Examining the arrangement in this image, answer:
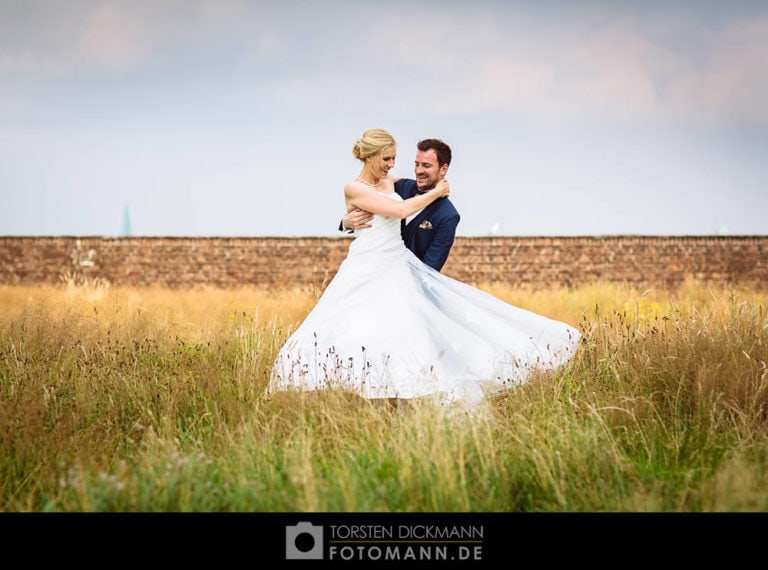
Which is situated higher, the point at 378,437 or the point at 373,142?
the point at 373,142

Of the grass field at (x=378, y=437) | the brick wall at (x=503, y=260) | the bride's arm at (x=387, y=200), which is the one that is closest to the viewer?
the grass field at (x=378, y=437)

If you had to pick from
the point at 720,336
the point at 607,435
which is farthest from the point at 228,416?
the point at 720,336

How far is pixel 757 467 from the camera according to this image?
3.10m

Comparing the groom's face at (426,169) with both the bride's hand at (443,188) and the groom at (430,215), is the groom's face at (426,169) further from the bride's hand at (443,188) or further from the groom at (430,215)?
the bride's hand at (443,188)

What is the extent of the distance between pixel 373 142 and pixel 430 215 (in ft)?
2.65

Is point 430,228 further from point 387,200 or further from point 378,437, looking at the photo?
point 378,437

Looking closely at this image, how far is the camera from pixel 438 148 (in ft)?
15.8

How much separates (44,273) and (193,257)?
14.5 ft

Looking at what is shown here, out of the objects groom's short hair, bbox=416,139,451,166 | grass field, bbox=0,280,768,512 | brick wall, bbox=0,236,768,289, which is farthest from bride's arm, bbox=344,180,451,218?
brick wall, bbox=0,236,768,289

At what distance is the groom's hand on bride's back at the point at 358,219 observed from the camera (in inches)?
179

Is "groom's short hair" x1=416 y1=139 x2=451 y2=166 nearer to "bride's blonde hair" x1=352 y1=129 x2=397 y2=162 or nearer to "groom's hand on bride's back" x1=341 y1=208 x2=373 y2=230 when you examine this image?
"bride's blonde hair" x1=352 y1=129 x2=397 y2=162
